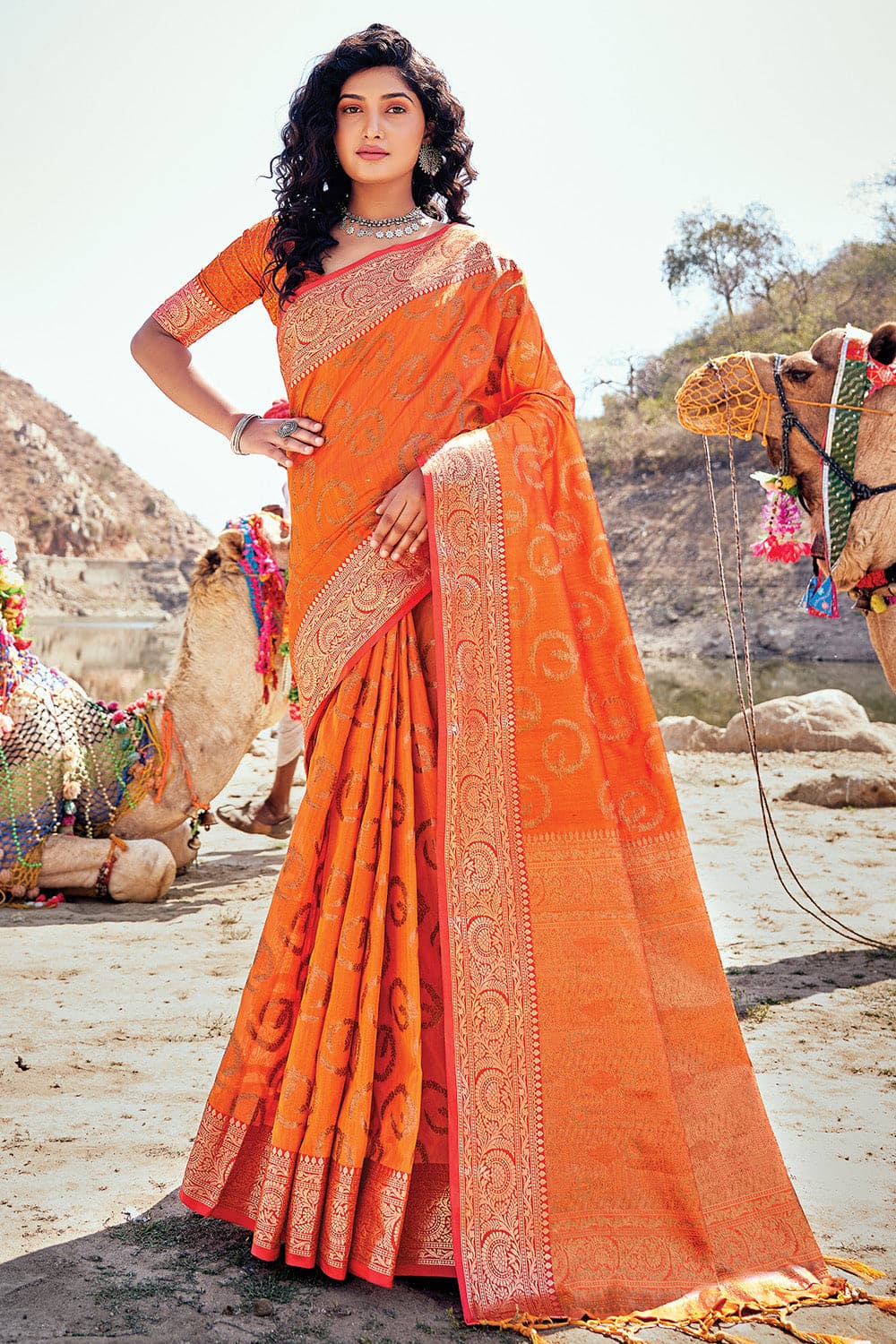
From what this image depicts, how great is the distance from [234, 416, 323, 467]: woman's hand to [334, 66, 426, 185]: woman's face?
22.5 inches

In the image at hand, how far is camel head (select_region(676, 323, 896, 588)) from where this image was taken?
3.84 meters

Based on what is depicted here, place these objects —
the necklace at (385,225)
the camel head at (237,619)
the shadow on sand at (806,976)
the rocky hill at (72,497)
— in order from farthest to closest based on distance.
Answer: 1. the rocky hill at (72,497)
2. the camel head at (237,619)
3. the shadow on sand at (806,976)
4. the necklace at (385,225)

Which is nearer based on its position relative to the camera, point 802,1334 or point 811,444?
point 802,1334

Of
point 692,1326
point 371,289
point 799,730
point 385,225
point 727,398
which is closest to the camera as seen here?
point 692,1326

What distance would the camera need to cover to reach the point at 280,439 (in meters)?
2.50

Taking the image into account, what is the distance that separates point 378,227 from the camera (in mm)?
2586

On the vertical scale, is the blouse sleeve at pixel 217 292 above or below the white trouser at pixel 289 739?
above

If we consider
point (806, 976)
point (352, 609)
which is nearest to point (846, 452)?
point (806, 976)

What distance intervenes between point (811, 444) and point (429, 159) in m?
1.90

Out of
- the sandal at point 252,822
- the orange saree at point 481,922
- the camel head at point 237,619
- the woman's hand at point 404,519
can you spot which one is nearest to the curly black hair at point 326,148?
the orange saree at point 481,922

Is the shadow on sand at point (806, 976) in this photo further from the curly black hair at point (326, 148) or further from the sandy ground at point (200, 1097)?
the curly black hair at point (326, 148)

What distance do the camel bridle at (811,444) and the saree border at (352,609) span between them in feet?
6.99

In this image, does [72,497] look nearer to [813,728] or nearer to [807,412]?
[813,728]

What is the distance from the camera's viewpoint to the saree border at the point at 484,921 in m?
2.02
